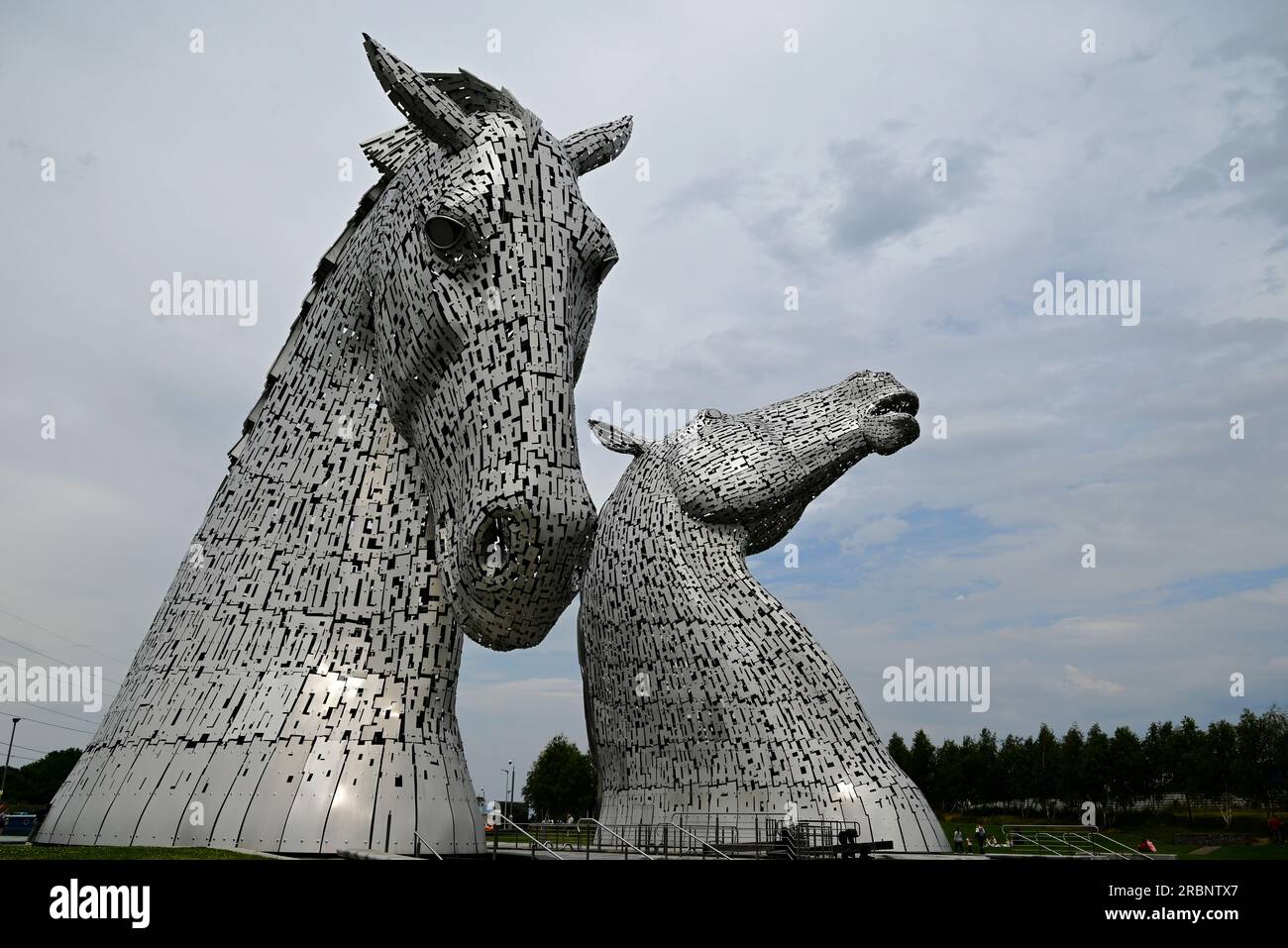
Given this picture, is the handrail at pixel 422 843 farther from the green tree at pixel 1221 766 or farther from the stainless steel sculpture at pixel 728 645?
the green tree at pixel 1221 766

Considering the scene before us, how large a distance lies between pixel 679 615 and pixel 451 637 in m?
8.83

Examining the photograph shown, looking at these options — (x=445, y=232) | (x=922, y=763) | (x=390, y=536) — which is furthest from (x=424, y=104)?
(x=922, y=763)

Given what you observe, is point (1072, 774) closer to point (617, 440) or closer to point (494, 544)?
point (617, 440)

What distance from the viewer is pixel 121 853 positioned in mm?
3066

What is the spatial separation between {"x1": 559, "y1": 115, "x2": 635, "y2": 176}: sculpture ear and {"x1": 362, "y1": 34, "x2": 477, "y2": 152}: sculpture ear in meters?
0.58

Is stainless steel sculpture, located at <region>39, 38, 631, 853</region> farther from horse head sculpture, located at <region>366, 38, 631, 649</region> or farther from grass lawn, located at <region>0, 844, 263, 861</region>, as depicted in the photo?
grass lawn, located at <region>0, 844, 263, 861</region>

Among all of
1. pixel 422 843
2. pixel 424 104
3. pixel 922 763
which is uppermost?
pixel 424 104

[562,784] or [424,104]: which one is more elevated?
[424,104]

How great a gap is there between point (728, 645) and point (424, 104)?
928 centimetres

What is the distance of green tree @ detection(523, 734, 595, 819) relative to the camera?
4694cm
